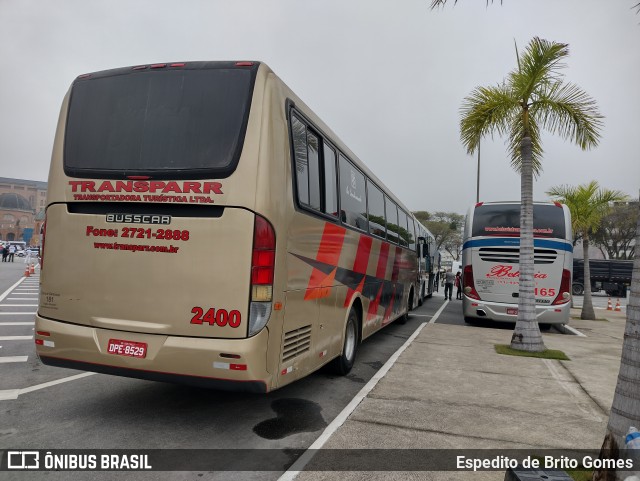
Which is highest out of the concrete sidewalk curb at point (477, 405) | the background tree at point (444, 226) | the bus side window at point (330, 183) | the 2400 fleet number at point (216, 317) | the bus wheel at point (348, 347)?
the background tree at point (444, 226)

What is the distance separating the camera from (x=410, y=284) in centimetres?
1351

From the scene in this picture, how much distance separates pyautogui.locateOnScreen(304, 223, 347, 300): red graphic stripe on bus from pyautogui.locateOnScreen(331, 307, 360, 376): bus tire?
1.14 m

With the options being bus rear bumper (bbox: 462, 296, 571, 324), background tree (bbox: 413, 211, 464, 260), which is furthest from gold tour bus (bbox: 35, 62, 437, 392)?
background tree (bbox: 413, 211, 464, 260)

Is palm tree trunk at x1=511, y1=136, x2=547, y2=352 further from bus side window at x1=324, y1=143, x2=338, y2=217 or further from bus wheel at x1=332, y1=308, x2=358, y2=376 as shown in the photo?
bus side window at x1=324, y1=143, x2=338, y2=217

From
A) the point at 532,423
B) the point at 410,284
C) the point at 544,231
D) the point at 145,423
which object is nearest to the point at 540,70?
the point at 544,231

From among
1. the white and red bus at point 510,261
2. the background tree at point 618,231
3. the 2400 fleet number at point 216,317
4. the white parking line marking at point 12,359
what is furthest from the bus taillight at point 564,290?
the background tree at point 618,231

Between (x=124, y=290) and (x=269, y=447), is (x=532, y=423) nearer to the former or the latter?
(x=269, y=447)

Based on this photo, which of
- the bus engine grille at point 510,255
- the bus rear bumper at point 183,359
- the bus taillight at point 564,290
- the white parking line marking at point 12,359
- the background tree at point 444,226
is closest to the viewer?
the bus rear bumper at point 183,359

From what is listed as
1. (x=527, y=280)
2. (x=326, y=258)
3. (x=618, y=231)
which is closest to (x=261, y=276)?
(x=326, y=258)

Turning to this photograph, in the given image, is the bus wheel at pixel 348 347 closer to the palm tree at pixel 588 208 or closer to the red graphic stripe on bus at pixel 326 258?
the red graphic stripe on bus at pixel 326 258

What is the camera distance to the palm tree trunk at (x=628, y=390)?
3209 mm

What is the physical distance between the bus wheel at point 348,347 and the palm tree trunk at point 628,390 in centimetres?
360

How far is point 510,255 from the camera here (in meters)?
12.7

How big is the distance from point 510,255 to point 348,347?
7.70m
